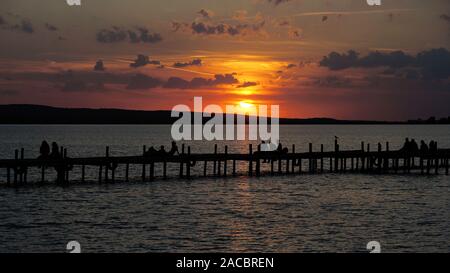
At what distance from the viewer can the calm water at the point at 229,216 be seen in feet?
82.0

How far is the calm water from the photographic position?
25.0 metres

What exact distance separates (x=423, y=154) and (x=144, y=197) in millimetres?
23536

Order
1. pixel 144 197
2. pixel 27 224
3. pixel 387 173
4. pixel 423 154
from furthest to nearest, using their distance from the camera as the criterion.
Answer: pixel 387 173 → pixel 423 154 → pixel 144 197 → pixel 27 224

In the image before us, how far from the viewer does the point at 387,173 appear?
191ft

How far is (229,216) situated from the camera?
32.9 m
